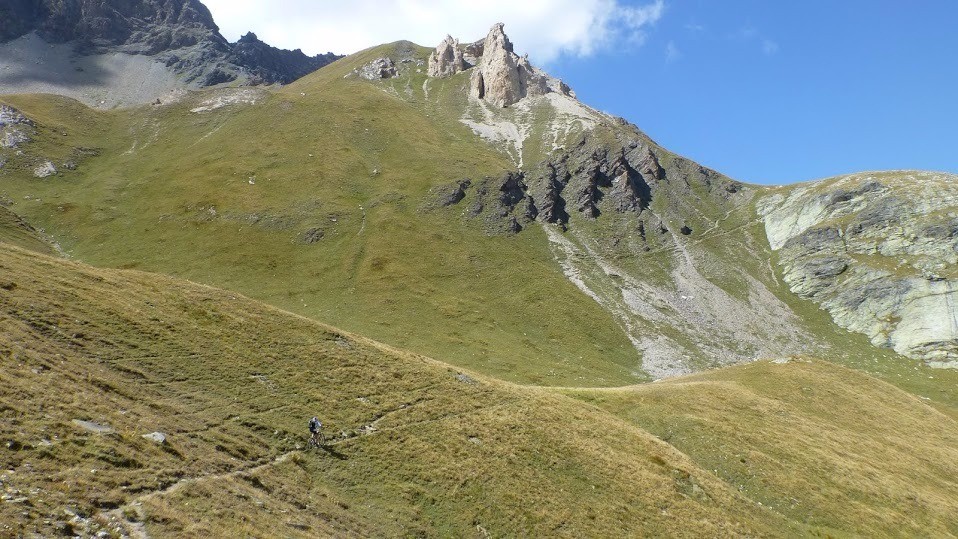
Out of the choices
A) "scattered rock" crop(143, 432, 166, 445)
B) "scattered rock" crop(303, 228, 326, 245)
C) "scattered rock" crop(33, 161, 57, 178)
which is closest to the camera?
"scattered rock" crop(143, 432, 166, 445)

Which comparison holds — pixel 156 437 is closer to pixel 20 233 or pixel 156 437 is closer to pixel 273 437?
pixel 273 437

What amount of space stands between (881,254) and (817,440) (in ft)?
367

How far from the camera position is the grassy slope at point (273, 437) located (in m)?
22.1

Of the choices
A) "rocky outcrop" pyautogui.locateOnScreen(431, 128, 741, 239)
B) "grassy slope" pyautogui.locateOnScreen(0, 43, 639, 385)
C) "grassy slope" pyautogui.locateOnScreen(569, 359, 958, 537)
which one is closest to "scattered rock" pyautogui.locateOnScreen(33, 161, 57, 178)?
"grassy slope" pyautogui.locateOnScreen(0, 43, 639, 385)

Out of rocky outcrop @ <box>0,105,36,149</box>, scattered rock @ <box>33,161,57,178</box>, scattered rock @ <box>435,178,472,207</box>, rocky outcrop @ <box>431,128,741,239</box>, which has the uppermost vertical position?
rocky outcrop @ <box>431,128,741,239</box>

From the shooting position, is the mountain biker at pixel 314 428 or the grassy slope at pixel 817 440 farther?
the grassy slope at pixel 817 440

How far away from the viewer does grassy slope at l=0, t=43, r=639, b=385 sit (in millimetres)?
99125

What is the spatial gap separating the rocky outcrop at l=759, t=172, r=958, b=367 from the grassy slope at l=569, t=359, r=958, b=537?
5639 cm

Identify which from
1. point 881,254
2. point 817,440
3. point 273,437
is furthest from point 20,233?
point 881,254

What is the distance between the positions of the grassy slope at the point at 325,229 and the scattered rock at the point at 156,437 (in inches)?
2309

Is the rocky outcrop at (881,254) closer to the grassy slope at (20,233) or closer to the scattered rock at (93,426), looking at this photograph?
the scattered rock at (93,426)

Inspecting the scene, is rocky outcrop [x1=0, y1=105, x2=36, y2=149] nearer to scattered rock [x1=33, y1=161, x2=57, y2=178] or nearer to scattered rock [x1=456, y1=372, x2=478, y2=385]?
scattered rock [x1=33, y1=161, x2=57, y2=178]

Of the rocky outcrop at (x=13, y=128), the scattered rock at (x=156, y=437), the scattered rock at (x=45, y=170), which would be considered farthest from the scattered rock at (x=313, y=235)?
the scattered rock at (x=156, y=437)

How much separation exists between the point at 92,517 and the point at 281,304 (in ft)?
272
